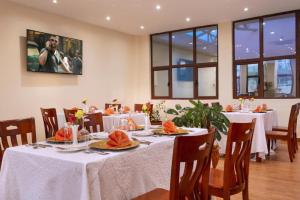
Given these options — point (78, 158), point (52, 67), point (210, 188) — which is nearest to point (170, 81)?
point (52, 67)

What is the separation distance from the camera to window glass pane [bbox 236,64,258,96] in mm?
7082

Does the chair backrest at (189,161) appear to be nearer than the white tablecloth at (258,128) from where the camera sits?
Yes

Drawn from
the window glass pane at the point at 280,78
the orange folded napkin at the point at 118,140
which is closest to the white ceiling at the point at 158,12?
the window glass pane at the point at 280,78

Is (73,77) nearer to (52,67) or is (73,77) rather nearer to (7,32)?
(52,67)

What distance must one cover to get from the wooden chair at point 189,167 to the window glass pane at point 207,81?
19.9ft

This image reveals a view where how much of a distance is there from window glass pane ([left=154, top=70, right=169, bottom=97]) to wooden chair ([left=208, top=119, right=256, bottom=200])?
6.27 metres

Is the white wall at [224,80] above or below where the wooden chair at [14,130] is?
above

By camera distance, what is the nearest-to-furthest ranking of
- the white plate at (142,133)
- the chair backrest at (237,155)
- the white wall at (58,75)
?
the chair backrest at (237,155), the white plate at (142,133), the white wall at (58,75)

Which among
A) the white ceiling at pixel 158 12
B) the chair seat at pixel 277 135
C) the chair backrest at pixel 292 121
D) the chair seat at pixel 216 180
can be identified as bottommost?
the chair seat at pixel 277 135

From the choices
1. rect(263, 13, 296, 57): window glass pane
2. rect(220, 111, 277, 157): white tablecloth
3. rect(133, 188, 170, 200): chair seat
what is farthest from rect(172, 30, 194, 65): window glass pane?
rect(133, 188, 170, 200): chair seat

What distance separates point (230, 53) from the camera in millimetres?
7297

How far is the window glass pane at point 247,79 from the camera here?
708 centimetres

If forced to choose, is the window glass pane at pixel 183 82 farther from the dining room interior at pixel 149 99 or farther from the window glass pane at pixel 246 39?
the window glass pane at pixel 246 39

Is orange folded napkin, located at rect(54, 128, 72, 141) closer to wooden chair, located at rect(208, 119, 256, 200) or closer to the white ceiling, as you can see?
wooden chair, located at rect(208, 119, 256, 200)
